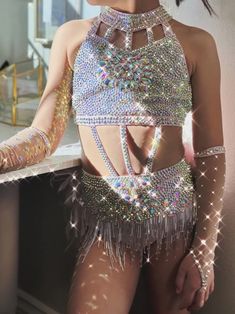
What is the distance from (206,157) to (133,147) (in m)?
0.15

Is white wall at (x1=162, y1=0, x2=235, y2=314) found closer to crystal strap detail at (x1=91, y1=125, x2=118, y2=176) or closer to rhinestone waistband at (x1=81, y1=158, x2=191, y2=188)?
rhinestone waistband at (x1=81, y1=158, x2=191, y2=188)

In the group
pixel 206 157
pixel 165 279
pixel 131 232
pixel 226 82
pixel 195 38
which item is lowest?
pixel 165 279

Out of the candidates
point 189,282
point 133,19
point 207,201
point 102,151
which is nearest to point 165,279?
point 189,282

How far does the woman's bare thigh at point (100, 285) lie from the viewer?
33.6 inches

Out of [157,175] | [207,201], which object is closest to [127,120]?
[157,175]

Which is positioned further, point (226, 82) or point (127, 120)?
point (226, 82)

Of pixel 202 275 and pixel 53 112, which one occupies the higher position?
pixel 53 112

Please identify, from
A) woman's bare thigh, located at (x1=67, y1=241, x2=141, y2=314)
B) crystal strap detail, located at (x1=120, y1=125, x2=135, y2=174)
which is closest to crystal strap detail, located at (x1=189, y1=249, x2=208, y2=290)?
woman's bare thigh, located at (x1=67, y1=241, x2=141, y2=314)

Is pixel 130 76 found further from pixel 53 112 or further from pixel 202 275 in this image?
pixel 202 275

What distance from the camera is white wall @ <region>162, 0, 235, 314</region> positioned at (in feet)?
3.27

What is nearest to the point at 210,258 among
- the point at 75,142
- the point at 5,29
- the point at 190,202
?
the point at 190,202

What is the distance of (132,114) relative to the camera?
84 cm

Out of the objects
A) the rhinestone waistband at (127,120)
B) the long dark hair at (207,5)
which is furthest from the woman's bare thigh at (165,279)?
the long dark hair at (207,5)

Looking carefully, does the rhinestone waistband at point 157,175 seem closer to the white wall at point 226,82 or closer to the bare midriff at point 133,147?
the bare midriff at point 133,147
